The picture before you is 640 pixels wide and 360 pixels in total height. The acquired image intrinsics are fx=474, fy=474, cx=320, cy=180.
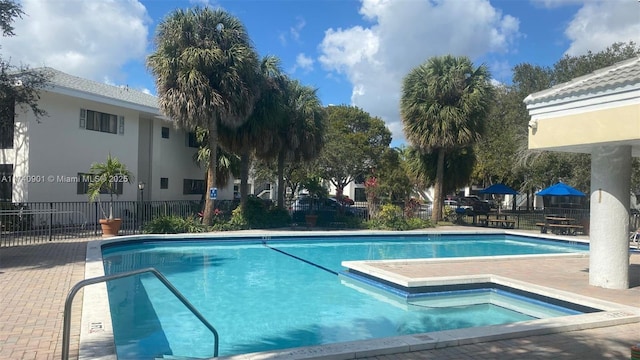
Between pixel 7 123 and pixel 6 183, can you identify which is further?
pixel 6 183

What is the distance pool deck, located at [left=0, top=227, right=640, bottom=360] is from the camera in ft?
17.4

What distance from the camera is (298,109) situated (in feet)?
76.9

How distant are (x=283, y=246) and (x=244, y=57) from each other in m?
7.72

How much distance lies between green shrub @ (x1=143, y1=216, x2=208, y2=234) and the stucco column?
14854 mm

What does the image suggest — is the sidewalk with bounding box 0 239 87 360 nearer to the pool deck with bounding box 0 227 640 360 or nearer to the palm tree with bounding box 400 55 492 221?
the pool deck with bounding box 0 227 640 360

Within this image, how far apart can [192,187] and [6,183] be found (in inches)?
433

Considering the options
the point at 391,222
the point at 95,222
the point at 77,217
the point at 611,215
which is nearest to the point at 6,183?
the point at 77,217

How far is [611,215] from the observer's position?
893 cm

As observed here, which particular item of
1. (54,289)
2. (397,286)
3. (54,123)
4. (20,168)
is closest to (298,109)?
(54,123)

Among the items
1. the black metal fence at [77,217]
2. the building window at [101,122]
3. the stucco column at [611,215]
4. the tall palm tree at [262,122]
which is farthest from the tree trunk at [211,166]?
the stucco column at [611,215]

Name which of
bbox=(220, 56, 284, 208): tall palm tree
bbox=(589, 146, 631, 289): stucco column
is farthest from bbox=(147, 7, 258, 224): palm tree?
bbox=(589, 146, 631, 289): stucco column

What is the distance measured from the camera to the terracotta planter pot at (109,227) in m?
17.2

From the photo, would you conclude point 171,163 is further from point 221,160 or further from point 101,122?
point 101,122

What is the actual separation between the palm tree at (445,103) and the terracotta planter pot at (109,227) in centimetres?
1500
